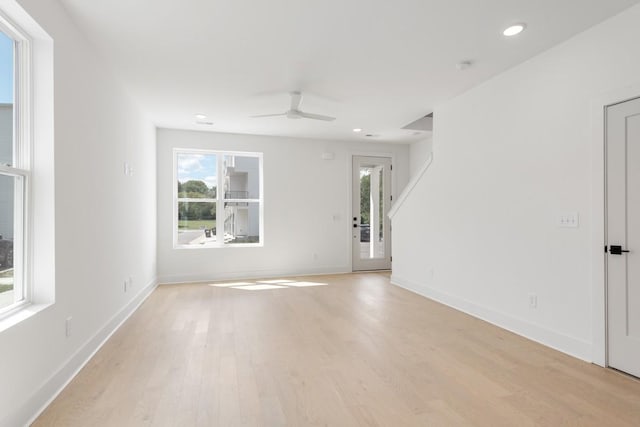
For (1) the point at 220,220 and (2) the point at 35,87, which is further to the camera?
(1) the point at 220,220

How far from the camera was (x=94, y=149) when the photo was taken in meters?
3.00

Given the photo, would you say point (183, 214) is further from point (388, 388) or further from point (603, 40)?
point (603, 40)

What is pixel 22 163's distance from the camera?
215 cm

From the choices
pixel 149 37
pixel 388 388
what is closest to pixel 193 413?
pixel 388 388

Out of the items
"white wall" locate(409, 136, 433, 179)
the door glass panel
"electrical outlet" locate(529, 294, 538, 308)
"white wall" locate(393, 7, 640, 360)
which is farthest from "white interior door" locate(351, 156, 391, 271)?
"electrical outlet" locate(529, 294, 538, 308)

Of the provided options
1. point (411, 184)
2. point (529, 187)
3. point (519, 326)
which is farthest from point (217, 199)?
point (519, 326)

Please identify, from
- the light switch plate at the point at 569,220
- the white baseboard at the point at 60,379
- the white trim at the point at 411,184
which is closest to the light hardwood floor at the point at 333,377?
the white baseboard at the point at 60,379

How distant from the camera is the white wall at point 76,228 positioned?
196 cm

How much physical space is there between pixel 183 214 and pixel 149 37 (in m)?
3.69

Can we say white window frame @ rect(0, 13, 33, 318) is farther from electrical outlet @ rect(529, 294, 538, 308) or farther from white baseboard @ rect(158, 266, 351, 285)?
electrical outlet @ rect(529, 294, 538, 308)

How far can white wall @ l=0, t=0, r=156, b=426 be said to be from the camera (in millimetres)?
1959

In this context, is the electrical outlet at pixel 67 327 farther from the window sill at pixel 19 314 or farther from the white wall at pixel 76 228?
the window sill at pixel 19 314

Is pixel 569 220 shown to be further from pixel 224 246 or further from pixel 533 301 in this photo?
pixel 224 246

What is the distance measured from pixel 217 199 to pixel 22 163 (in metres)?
4.00
